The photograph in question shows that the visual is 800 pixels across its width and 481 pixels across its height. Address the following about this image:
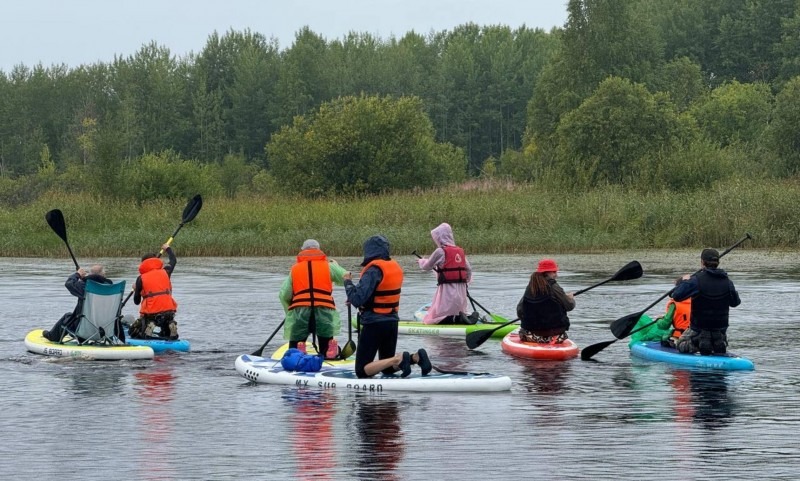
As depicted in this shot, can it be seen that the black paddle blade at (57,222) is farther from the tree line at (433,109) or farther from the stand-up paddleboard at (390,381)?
the tree line at (433,109)

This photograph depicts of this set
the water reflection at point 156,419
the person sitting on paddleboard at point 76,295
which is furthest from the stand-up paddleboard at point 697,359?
the person sitting on paddleboard at point 76,295

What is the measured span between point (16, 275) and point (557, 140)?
138 ft

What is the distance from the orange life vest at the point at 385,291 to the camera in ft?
43.9

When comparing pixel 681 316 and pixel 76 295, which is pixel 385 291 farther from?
pixel 76 295

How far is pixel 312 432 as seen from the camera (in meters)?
11.7

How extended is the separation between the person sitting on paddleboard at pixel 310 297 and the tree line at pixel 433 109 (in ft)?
99.4

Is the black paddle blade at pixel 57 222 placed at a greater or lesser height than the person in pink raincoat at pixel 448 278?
greater

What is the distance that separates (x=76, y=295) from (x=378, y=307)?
521 centimetres

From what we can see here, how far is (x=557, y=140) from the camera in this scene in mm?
69562

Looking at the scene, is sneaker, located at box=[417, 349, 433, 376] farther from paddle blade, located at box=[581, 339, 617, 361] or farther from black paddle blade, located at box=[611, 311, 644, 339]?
black paddle blade, located at box=[611, 311, 644, 339]

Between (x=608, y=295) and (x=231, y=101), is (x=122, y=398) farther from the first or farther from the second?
(x=231, y=101)

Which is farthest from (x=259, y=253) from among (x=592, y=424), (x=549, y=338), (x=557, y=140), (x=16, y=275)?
(x=557, y=140)

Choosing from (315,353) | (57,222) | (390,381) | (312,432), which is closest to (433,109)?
(57,222)

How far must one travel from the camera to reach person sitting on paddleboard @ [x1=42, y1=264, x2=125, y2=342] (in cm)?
1691
